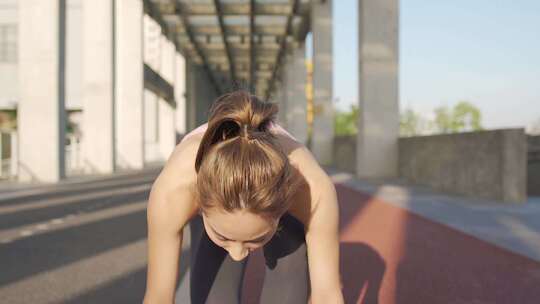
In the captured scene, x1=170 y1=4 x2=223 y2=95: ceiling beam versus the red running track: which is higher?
x1=170 y1=4 x2=223 y2=95: ceiling beam

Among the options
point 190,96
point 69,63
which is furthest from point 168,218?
point 190,96

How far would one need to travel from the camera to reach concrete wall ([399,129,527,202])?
8469mm

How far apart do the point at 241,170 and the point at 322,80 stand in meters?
22.9

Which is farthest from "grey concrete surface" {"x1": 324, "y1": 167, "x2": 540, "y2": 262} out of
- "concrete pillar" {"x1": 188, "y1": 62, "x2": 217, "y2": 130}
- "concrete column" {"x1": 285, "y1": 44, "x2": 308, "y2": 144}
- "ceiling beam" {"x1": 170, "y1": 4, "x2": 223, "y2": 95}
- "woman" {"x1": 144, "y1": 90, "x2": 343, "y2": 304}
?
"concrete pillar" {"x1": 188, "y1": 62, "x2": 217, "y2": 130}

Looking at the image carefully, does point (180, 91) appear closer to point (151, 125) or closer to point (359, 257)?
point (151, 125)

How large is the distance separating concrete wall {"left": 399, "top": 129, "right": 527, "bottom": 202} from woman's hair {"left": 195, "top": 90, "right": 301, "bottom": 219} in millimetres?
7961

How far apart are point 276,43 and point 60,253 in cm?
3100

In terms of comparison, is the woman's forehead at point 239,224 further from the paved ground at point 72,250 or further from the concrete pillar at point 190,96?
the concrete pillar at point 190,96

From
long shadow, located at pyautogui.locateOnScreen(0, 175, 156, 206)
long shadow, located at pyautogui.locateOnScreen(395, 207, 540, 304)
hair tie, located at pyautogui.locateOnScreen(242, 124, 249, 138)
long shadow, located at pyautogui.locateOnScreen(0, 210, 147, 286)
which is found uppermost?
hair tie, located at pyautogui.locateOnScreen(242, 124, 249, 138)

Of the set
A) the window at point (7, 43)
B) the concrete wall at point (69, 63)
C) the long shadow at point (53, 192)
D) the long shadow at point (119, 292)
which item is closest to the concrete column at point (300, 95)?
the concrete wall at point (69, 63)

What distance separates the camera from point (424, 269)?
422 centimetres

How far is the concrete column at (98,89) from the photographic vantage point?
19.0 metres

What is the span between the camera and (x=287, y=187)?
1603 millimetres

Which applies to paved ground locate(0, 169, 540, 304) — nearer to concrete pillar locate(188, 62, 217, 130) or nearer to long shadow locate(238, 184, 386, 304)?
long shadow locate(238, 184, 386, 304)
